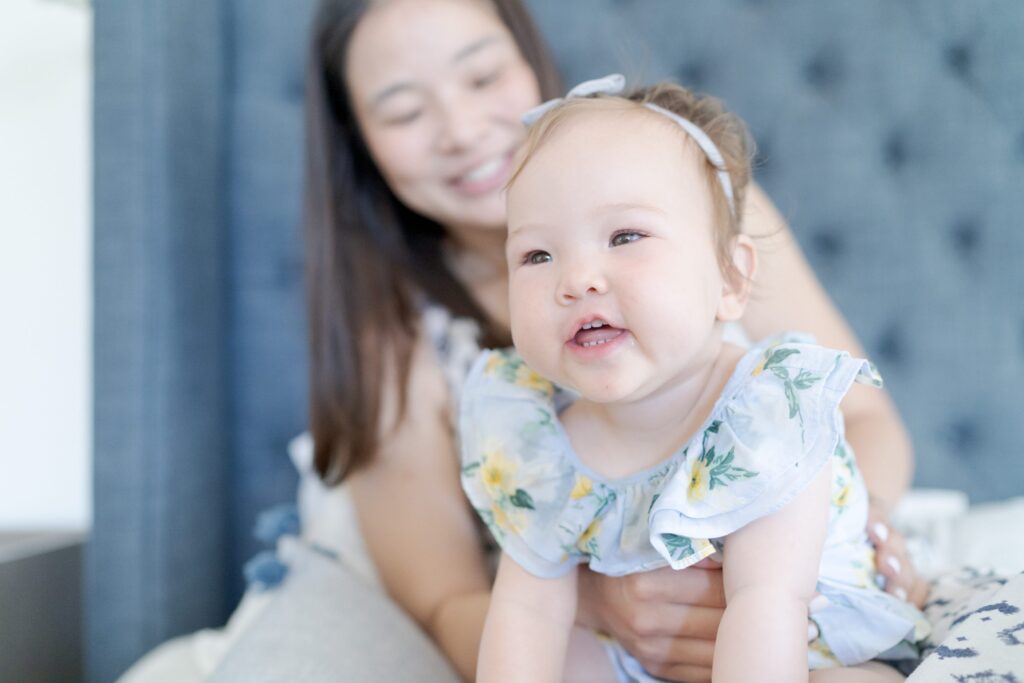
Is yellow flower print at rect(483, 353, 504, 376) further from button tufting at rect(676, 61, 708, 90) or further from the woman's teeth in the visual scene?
button tufting at rect(676, 61, 708, 90)

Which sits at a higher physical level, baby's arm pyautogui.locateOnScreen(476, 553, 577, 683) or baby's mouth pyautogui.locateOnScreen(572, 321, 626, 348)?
baby's mouth pyautogui.locateOnScreen(572, 321, 626, 348)

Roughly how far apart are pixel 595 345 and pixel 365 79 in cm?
80

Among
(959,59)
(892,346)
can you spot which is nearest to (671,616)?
(892,346)

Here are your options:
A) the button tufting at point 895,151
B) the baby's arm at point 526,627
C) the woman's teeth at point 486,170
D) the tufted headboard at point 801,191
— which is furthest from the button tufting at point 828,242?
the baby's arm at point 526,627

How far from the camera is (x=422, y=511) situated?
1308 mm

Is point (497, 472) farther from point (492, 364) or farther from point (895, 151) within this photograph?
point (895, 151)

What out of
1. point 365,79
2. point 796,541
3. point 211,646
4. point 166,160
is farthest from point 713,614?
point 166,160

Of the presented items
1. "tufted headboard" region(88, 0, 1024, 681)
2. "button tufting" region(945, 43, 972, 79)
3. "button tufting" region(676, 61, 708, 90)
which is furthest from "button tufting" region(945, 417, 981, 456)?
"button tufting" region(676, 61, 708, 90)

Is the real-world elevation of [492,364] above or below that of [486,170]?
below

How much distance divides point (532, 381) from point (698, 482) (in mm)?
224

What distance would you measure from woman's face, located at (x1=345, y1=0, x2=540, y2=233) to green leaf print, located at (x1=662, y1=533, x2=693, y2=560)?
2.27 ft

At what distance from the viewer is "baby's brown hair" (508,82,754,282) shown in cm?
77

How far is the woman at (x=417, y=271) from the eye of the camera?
1237 mm

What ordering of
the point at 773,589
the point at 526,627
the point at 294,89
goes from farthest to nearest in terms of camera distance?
the point at 294,89 < the point at 526,627 < the point at 773,589
